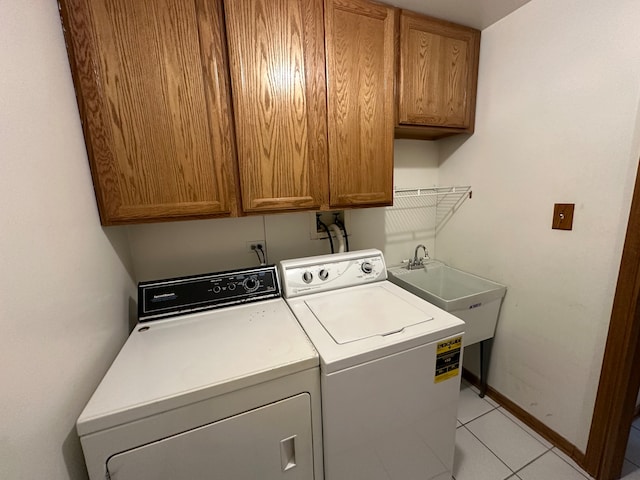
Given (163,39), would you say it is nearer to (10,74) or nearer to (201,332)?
(10,74)

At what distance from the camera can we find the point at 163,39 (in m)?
0.96

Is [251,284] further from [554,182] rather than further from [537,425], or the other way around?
[537,425]

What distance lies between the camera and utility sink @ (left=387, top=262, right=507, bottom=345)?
4.81 ft

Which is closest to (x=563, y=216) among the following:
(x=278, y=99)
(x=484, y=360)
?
(x=484, y=360)

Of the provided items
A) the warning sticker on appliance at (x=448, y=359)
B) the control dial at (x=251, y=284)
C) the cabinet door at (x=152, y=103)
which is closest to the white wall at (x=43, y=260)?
the cabinet door at (x=152, y=103)

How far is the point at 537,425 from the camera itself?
1504 millimetres

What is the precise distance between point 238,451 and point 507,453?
4.98 ft

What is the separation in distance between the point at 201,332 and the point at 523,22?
220cm

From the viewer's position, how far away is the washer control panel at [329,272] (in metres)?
1.32

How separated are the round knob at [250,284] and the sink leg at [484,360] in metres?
1.56

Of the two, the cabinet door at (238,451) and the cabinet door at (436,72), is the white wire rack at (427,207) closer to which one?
the cabinet door at (436,72)

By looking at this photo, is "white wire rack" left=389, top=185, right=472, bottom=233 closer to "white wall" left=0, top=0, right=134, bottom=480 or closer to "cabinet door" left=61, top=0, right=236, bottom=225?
"cabinet door" left=61, top=0, right=236, bottom=225

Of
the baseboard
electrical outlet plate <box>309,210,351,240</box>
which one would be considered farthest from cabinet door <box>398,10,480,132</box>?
the baseboard

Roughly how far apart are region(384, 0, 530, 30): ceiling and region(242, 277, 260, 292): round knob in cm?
158
